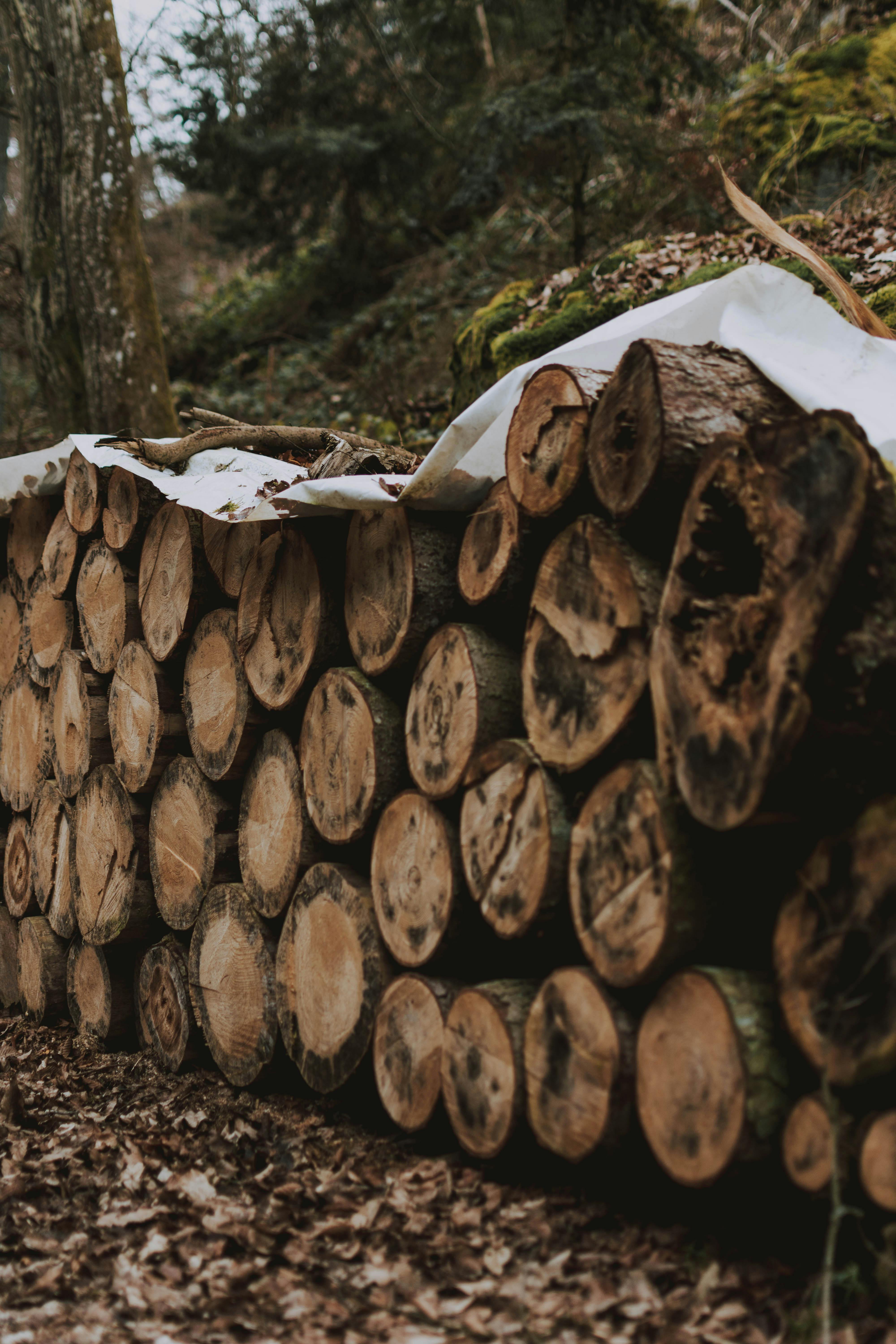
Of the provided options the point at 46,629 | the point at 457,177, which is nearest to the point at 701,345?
the point at 46,629

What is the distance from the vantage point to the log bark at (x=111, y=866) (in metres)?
3.14

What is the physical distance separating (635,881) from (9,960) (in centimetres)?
327

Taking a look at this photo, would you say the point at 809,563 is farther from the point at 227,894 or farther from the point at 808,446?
the point at 227,894

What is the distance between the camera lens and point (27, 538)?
12.8ft

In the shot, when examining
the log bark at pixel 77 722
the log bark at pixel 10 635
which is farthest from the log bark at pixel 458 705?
the log bark at pixel 10 635

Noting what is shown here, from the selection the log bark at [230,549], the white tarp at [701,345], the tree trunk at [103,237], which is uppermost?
the tree trunk at [103,237]

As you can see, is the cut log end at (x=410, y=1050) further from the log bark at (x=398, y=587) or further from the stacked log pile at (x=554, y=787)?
the log bark at (x=398, y=587)

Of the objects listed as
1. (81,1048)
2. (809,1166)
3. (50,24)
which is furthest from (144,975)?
(50,24)

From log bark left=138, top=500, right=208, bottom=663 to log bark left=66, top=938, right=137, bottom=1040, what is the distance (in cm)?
112

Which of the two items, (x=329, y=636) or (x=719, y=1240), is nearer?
(x=719, y=1240)

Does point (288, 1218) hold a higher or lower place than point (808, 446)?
lower

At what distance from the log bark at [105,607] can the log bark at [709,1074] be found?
2.25m

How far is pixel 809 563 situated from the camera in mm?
1379

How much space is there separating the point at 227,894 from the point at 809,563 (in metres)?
2.03
